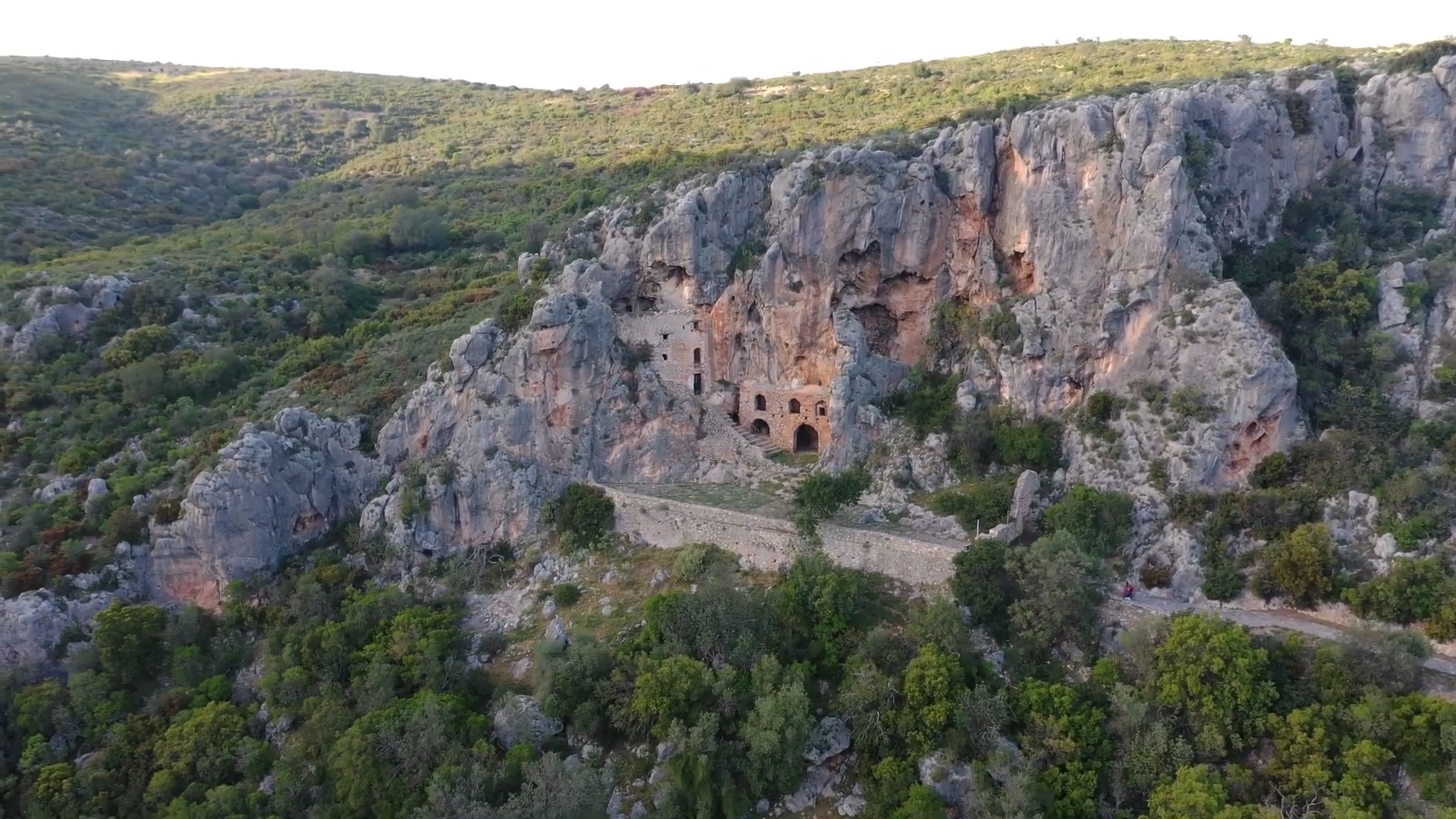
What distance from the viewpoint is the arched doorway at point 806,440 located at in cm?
3825

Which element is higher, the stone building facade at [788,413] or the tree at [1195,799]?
the stone building facade at [788,413]

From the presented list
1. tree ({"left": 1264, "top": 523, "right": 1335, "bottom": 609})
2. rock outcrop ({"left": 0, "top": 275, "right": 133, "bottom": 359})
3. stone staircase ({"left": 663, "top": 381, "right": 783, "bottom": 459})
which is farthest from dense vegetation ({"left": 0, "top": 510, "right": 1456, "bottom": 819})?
rock outcrop ({"left": 0, "top": 275, "right": 133, "bottom": 359})

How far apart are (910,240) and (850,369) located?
6.04 metres

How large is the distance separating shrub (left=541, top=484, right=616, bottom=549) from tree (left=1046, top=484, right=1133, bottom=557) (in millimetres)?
16688

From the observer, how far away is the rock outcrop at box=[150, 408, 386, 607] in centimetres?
3312

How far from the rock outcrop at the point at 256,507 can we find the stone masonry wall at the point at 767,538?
11.6 m

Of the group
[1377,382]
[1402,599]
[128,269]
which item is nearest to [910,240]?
[1377,382]

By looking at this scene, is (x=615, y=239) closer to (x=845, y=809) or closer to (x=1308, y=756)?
(x=845, y=809)

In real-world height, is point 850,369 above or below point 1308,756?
above

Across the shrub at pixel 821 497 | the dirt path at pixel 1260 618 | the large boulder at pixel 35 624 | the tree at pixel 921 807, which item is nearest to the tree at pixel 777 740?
the tree at pixel 921 807

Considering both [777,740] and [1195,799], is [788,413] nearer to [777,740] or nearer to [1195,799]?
[777,740]

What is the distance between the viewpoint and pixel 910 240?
36094 millimetres

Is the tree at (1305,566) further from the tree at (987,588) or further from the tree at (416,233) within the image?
the tree at (416,233)

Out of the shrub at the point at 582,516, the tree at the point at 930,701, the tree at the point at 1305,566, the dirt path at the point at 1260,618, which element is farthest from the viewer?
the shrub at the point at 582,516
